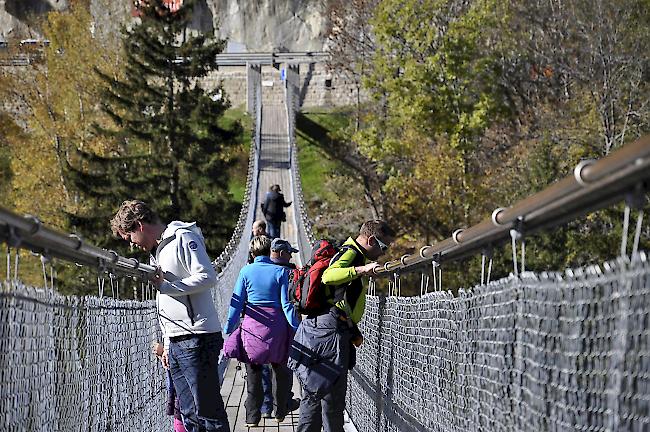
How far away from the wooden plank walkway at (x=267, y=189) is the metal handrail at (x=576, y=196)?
16.1ft

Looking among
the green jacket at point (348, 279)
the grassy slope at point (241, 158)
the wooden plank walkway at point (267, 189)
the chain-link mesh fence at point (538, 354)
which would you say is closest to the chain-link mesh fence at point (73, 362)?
Answer: the green jacket at point (348, 279)

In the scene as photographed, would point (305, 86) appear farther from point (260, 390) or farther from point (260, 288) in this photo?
point (260, 288)

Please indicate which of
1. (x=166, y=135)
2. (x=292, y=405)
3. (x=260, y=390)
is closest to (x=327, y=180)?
(x=166, y=135)

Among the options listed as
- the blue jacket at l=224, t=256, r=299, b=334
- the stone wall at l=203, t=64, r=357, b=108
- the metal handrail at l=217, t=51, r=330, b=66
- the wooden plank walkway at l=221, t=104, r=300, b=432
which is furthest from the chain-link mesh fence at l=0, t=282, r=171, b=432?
the metal handrail at l=217, t=51, r=330, b=66

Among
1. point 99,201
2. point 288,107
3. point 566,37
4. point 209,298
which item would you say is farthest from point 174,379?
point 288,107

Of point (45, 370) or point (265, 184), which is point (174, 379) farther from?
point (265, 184)

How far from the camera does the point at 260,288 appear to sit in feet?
23.1

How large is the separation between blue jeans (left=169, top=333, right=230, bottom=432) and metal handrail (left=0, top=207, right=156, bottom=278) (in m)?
0.52

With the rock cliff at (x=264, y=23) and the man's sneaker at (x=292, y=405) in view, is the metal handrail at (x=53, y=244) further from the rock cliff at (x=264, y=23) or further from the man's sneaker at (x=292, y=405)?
the rock cliff at (x=264, y=23)

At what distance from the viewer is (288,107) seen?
151 feet

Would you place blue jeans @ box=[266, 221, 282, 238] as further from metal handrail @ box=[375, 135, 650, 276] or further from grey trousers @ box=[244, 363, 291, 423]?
metal handrail @ box=[375, 135, 650, 276]

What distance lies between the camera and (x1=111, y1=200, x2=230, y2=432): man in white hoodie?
4664mm

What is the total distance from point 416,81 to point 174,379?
23.0 metres

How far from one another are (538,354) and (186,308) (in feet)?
8.29
